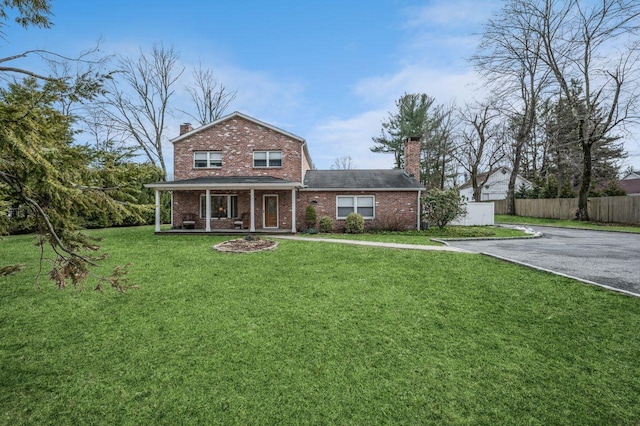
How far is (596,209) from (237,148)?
2524cm

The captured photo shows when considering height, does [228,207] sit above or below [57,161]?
below

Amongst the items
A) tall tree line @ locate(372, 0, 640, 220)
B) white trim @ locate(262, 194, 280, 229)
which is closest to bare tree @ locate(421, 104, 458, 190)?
tall tree line @ locate(372, 0, 640, 220)

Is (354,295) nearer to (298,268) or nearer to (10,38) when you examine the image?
(298,268)

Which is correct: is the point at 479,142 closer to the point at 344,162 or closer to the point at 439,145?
the point at 439,145

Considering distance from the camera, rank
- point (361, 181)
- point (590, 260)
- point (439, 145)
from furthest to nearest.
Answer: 1. point (439, 145)
2. point (361, 181)
3. point (590, 260)

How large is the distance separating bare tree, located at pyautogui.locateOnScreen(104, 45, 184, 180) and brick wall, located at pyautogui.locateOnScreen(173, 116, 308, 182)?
11.5 meters

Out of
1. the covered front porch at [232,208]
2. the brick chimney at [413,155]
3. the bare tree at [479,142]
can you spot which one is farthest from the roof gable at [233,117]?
the bare tree at [479,142]

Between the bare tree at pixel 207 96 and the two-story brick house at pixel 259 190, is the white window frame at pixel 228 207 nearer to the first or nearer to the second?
the two-story brick house at pixel 259 190

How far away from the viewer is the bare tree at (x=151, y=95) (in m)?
26.6

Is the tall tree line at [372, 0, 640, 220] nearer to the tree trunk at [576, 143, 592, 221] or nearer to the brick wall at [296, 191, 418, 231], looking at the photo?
the tree trunk at [576, 143, 592, 221]

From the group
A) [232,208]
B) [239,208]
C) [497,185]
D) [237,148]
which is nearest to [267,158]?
[237,148]

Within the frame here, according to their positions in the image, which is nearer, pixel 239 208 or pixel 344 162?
pixel 239 208

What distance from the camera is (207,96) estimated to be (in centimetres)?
3072

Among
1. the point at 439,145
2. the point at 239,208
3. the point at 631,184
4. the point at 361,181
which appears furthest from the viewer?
the point at 631,184
